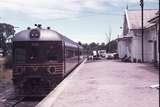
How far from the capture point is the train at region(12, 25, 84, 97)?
16.4 metres

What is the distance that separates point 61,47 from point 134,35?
27.5 metres

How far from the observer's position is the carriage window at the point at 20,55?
16.6 m

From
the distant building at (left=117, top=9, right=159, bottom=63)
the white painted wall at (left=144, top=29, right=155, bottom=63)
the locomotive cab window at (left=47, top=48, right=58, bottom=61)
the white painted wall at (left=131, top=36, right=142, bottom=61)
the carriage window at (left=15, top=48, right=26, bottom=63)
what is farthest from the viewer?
the white painted wall at (left=131, top=36, right=142, bottom=61)

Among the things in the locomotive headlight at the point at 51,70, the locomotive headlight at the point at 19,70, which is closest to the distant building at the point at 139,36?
the locomotive headlight at the point at 51,70

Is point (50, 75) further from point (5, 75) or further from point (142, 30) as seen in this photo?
point (142, 30)

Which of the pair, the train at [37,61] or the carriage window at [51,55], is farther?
the carriage window at [51,55]

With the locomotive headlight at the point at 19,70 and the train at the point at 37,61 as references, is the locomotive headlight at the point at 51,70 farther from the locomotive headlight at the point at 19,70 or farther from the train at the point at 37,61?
the locomotive headlight at the point at 19,70

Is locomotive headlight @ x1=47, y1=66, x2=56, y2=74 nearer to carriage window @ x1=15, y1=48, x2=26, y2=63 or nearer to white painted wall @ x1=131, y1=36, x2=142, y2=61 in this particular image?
carriage window @ x1=15, y1=48, x2=26, y2=63

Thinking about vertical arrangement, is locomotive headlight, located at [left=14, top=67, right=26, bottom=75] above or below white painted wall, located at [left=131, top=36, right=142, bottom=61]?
below

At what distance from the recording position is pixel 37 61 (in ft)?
54.3

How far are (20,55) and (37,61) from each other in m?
0.77

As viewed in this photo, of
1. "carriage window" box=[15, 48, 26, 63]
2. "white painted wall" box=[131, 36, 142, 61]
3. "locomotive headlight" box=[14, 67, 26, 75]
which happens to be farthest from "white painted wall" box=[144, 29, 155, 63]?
"locomotive headlight" box=[14, 67, 26, 75]

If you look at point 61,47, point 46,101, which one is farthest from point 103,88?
point 46,101

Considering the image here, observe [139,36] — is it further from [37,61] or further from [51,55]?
[37,61]
